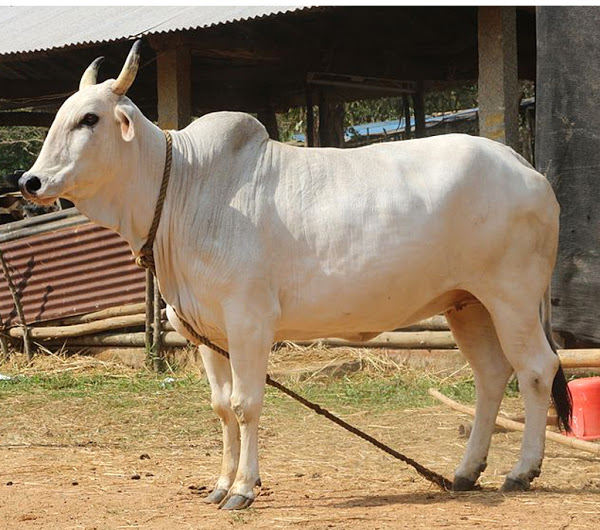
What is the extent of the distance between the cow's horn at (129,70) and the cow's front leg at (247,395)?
1.32 meters

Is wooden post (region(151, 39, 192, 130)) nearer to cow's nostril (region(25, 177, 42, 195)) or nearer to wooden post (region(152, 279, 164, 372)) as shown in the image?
wooden post (region(152, 279, 164, 372))

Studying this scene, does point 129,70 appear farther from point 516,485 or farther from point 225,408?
point 516,485

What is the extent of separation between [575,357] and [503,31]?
288 cm

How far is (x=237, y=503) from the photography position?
16.8ft

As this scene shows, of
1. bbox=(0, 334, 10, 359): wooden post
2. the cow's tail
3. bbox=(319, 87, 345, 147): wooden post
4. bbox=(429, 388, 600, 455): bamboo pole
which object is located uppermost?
bbox=(319, 87, 345, 147): wooden post

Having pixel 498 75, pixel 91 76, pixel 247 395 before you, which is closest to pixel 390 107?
pixel 498 75

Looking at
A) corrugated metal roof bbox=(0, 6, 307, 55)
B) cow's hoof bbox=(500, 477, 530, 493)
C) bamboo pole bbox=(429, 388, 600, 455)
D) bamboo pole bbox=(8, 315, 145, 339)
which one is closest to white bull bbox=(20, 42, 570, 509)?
cow's hoof bbox=(500, 477, 530, 493)

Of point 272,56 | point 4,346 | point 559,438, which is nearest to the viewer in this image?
→ point 559,438

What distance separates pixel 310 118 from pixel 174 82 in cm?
300

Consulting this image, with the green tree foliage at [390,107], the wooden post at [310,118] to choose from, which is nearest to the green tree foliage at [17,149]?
the green tree foliage at [390,107]

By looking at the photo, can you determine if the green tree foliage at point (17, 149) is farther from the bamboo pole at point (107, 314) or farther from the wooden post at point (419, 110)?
the bamboo pole at point (107, 314)

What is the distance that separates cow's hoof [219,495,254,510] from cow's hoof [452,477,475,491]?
1123mm

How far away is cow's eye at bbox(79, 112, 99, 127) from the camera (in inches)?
205

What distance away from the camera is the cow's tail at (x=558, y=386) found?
5789 mm
